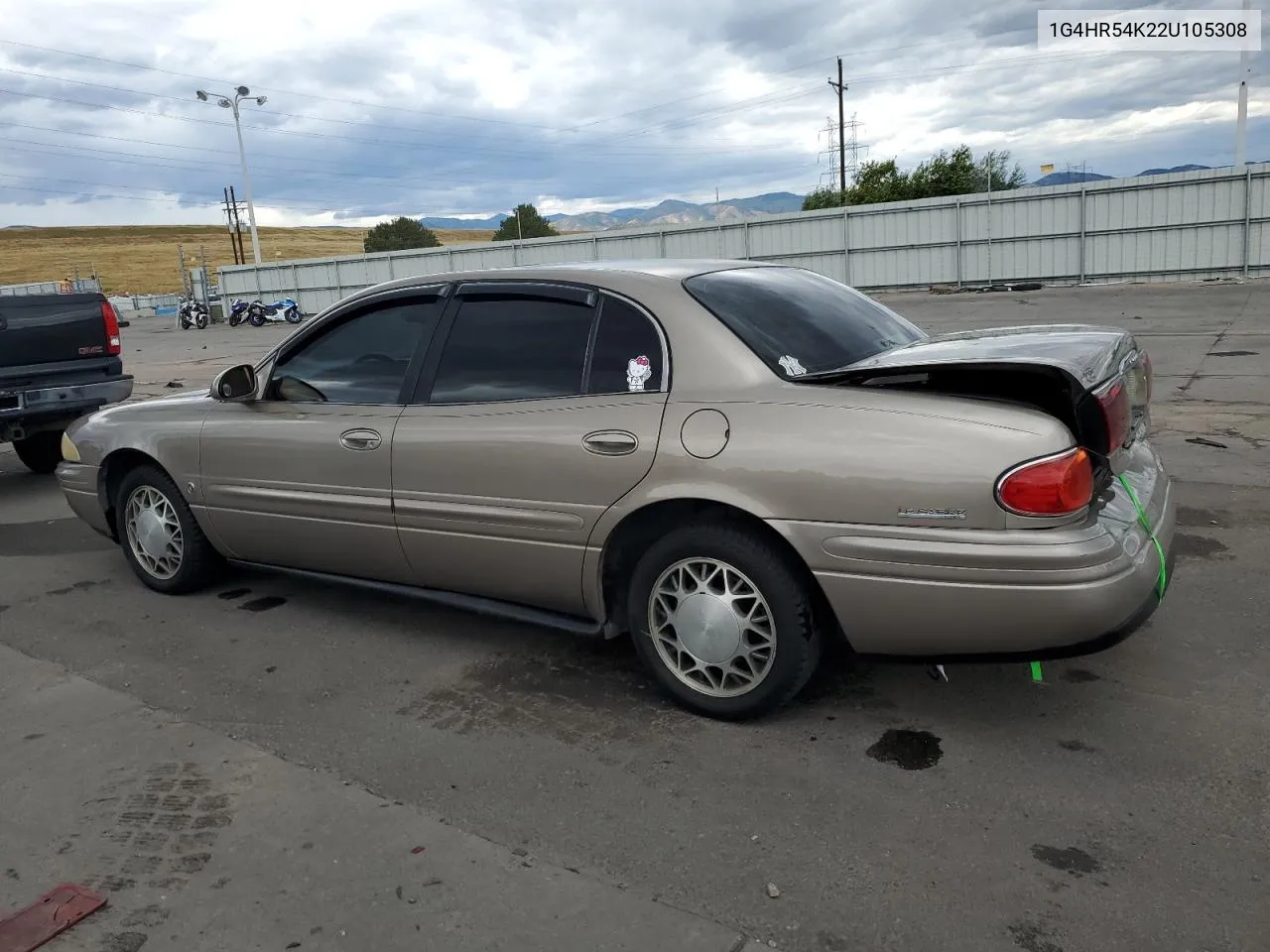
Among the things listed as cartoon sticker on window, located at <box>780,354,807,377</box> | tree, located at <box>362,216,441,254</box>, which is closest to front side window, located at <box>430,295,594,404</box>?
cartoon sticker on window, located at <box>780,354,807,377</box>

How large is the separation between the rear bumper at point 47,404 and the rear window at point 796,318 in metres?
6.28

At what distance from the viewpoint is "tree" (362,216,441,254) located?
299 ft

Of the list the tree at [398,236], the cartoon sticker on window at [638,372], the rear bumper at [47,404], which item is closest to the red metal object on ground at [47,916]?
the cartoon sticker on window at [638,372]

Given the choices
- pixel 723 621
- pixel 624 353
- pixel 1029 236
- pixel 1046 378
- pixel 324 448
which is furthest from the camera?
pixel 1029 236

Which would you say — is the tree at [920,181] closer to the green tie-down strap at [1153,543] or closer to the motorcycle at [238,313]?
the motorcycle at [238,313]

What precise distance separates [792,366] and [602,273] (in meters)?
0.84

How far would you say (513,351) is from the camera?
381cm

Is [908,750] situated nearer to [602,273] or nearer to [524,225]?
[602,273]

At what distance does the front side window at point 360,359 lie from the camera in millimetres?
4098

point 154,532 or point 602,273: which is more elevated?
point 602,273

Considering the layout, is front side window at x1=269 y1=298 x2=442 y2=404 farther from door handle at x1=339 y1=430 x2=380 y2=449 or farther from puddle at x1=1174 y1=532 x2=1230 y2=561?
puddle at x1=1174 y1=532 x2=1230 y2=561

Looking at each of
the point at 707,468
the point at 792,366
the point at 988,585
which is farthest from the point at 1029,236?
the point at 988,585

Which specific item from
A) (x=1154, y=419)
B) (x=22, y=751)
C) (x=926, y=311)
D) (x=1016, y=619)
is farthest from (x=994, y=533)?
(x=926, y=311)

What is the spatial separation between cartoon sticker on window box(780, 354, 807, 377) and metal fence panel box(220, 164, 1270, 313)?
62.4 feet
